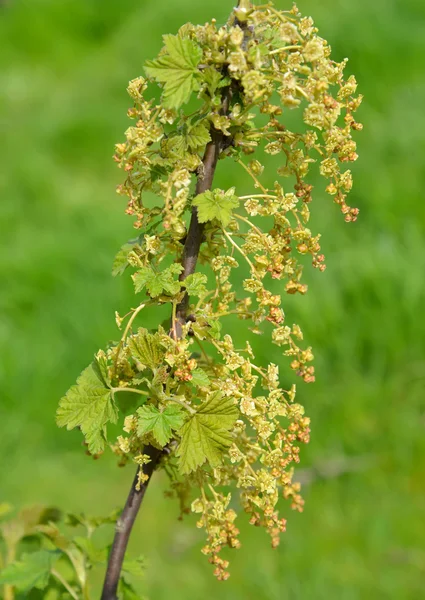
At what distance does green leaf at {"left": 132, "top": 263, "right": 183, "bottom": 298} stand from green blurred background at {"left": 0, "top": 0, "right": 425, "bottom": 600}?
1459 millimetres

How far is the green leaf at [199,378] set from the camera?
3.76 feet

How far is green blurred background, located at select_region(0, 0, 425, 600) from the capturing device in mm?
3027

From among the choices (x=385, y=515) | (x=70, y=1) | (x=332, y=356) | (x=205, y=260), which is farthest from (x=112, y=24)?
(x=205, y=260)

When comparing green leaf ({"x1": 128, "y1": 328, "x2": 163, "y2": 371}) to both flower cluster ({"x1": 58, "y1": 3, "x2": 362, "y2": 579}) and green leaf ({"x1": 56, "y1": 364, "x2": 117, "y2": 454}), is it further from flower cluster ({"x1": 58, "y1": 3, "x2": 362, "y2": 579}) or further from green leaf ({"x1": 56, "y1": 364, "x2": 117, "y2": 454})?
green leaf ({"x1": 56, "y1": 364, "x2": 117, "y2": 454})

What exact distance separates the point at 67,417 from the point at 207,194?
1.37 feet

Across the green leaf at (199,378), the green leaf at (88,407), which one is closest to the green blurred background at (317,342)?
the green leaf at (88,407)

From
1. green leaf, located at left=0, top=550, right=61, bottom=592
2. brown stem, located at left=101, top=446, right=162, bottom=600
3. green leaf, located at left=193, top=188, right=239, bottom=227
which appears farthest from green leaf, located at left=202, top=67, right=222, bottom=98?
green leaf, located at left=0, top=550, right=61, bottom=592

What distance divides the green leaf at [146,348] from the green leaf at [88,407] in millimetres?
108

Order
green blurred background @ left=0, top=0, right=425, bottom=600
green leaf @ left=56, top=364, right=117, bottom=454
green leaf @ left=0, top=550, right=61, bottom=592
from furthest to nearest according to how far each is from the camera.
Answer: green blurred background @ left=0, top=0, right=425, bottom=600, green leaf @ left=0, top=550, right=61, bottom=592, green leaf @ left=56, top=364, right=117, bottom=454

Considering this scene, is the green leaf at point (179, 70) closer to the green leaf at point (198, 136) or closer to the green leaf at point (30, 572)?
the green leaf at point (198, 136)

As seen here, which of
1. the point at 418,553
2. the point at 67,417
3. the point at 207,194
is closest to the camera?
the point at 207,194

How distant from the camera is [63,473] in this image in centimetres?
364

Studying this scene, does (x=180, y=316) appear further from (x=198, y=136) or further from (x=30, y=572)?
(x=30, y=572)

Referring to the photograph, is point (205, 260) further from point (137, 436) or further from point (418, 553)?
point (418, 553)
